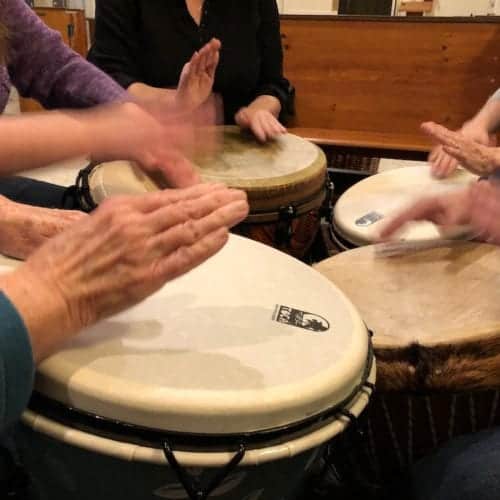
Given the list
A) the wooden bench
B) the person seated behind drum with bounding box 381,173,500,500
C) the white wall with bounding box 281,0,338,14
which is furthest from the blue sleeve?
the white wall with bounding box 281,0,338,14

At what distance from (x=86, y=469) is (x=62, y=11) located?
309 cm

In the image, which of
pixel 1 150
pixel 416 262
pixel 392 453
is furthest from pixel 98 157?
pixel 392 453

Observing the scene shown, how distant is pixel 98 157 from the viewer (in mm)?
802

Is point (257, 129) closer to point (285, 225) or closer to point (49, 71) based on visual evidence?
point (285, 225)

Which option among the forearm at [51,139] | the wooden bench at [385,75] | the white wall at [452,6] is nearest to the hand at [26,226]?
the forearm at [51,139]

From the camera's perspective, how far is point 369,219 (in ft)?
3.71

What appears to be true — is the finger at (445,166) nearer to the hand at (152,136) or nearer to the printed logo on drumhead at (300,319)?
the hand at (152,136)

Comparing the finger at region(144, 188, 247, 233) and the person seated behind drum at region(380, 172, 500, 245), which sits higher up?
the finger at region(144, 188, 247, 233)

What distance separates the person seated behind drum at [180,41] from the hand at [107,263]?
3.48 feet

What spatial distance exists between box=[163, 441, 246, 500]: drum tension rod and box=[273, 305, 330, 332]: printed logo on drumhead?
0.16 metres

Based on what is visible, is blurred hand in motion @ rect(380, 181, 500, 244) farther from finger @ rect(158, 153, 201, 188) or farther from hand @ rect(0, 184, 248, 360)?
hand @ rect(0, 184, 248, 360)

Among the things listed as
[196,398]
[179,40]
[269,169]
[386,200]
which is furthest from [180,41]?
[196,398]

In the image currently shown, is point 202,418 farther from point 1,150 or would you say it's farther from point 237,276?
point 1,150

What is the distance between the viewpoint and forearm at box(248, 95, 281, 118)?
1.59 m
